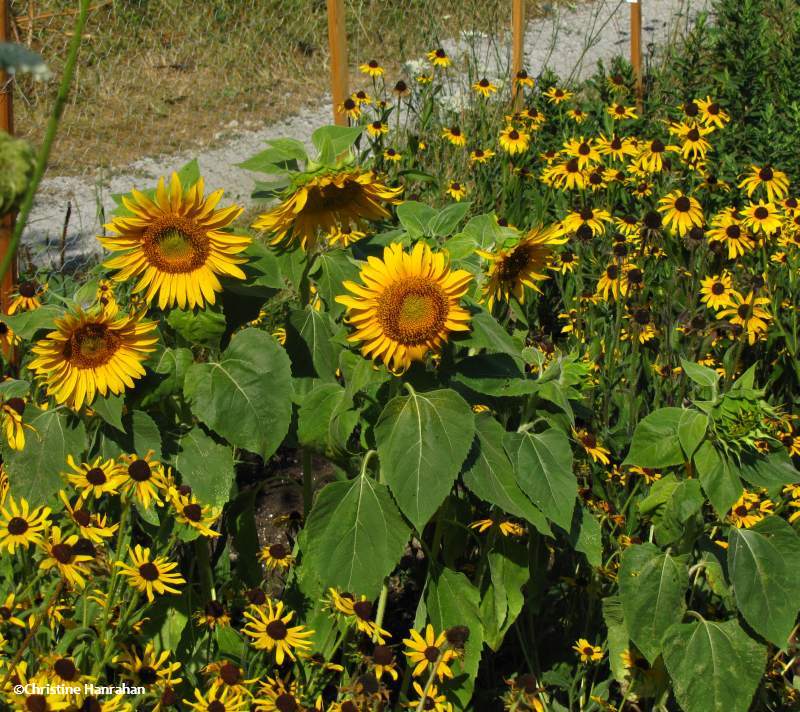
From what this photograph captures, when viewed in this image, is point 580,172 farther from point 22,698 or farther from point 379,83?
point 379,83

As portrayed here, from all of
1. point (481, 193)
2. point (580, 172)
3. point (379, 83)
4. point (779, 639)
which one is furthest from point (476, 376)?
point (379, 83)

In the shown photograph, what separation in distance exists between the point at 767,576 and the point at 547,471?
541 millimetres

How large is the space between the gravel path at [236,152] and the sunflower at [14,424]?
242 cm

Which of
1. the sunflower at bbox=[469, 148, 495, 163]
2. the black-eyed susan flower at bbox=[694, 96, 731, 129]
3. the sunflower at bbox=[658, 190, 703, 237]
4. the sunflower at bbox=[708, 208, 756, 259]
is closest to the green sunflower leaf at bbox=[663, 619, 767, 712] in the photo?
the sunflower at bbox=[708, 208, 756, 259]

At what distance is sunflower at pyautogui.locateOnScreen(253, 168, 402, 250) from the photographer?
2.58m

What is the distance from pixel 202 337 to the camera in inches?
101

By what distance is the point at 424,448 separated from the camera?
2287mm

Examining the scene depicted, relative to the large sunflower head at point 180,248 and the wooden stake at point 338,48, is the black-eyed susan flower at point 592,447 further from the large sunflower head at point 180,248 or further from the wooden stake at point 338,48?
the wooden stake at point 338,48

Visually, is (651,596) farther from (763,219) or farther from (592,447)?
(763,219)

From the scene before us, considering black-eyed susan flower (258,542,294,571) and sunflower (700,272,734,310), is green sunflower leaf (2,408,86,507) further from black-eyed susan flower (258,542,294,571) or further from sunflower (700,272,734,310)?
sunflower (700,272,734,310)

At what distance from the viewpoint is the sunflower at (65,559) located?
207cm

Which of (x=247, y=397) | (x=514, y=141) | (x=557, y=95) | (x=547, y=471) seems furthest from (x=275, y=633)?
(x=557, y=95)

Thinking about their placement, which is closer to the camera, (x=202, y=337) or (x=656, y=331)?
(x=202, y=337)

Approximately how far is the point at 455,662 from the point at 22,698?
990mm
